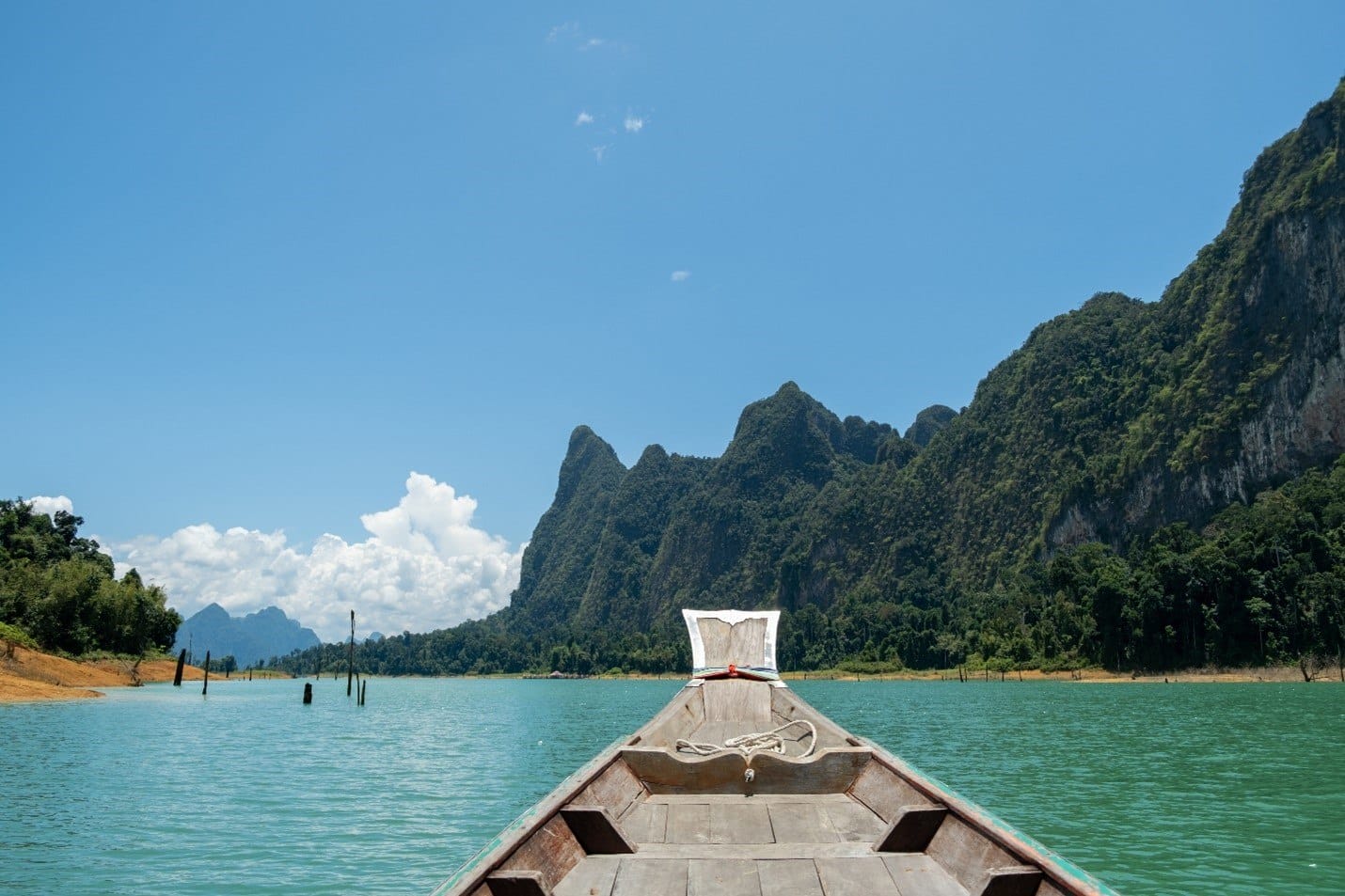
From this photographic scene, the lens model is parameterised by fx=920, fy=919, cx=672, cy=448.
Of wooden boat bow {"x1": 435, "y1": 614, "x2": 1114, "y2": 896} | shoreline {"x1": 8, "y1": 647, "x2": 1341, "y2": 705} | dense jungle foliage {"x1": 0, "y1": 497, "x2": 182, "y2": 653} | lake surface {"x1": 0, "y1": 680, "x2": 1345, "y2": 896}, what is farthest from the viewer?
dense jungle foliage {"x1": 0, "y1": 497, "x2": 182, "y2": 653}

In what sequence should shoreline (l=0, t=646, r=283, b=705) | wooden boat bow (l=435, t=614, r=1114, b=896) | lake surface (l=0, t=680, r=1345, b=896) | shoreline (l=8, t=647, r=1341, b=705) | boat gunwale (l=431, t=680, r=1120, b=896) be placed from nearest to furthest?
1. boat gunwale (l=431, t=680, r=1120, b=896)
2. wooden boat bow (l=435, t=614, r=1114, b=896)
3. lake surface (l=0, t=680, r=1345, b=896)
4. shoreline (l=0, t=646, r=283, b=705)
5. shoreline (l=8, t=647, r=1341, b=705)

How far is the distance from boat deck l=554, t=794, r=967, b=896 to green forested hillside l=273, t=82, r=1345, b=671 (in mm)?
63924

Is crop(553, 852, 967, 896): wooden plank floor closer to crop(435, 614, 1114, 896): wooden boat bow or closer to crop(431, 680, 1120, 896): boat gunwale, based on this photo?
crop(435, 614, 1114, 896): wooden boat bow

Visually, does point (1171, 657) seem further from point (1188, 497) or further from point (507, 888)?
point (507, 888)

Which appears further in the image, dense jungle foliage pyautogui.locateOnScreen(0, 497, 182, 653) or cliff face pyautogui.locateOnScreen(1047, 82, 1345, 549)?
cliff face pyautogui.locateOnScreen(1047, 82, 1345, 549)

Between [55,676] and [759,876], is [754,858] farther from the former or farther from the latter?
[55,676]

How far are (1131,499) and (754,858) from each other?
116 metres

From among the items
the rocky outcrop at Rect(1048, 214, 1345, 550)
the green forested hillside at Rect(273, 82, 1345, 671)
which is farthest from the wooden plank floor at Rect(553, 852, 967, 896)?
the rocky outcrop at Rect(1048, 214, 1345, 550)

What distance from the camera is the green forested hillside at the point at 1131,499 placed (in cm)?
6362

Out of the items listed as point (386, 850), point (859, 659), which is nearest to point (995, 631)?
point (859, 659)

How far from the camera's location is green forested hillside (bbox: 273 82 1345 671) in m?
63.6

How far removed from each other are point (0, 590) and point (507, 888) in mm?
59074

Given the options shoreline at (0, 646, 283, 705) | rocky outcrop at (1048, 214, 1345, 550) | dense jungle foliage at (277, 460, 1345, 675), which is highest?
rocky outcrop at (1048, 214, 1345, 550)

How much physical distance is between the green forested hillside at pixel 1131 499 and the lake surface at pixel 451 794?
3557 centimetres
